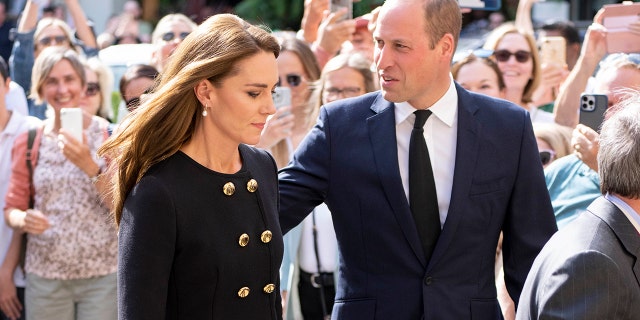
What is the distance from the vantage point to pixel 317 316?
594cm

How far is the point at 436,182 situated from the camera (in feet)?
12.6

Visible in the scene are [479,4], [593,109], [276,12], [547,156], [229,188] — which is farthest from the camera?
[276,12]

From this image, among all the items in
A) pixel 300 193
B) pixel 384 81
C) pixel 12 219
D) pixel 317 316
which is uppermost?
pixel 384 81

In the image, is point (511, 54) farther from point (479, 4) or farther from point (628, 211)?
point (628, 211)

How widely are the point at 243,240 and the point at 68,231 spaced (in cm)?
292

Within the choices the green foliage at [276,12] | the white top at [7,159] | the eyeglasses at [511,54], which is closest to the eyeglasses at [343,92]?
the eyeglasses at [511,54]

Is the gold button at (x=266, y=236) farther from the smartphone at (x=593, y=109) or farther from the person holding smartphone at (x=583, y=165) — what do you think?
the smartphone at (x=593, y=109)

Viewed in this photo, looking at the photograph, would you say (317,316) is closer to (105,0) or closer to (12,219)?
(12,219)

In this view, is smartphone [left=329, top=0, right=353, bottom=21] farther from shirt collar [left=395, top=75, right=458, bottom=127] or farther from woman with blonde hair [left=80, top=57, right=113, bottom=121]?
shirt collar [left=395, top=75, right=458, bottom=127]

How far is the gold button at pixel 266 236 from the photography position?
11.1ft

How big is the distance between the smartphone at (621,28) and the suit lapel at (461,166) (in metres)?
1.64

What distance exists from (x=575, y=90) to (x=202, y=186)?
3756 millimetres

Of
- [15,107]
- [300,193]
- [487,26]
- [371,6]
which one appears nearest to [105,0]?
[371,6]

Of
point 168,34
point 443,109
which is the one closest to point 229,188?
point 443,109
